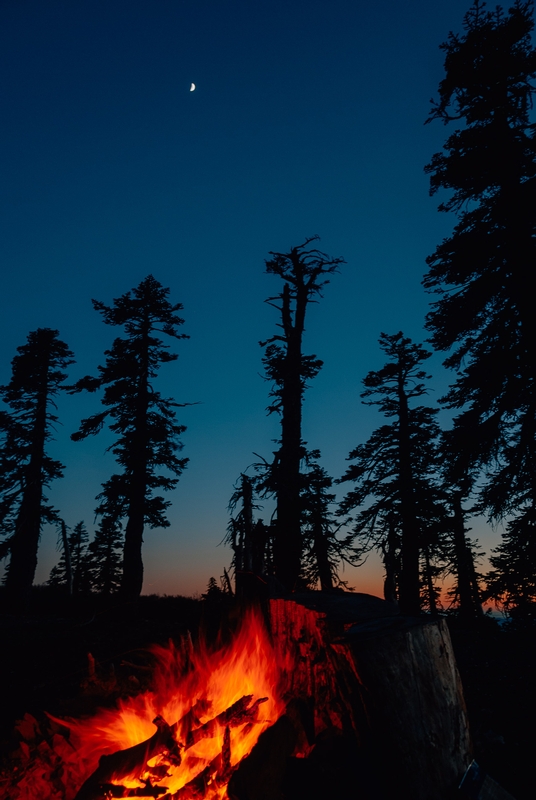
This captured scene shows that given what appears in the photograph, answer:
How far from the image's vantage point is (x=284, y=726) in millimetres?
2953

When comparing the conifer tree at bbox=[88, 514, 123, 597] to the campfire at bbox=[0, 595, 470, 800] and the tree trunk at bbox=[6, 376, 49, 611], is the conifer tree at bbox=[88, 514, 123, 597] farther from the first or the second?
the campfire at bbox=[0, 595, 470, 800]

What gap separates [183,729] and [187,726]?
1.3 inches

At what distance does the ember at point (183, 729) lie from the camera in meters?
2.84

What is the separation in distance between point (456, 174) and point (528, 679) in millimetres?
11076

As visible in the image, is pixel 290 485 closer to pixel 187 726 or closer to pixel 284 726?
Result: pixel 187 726

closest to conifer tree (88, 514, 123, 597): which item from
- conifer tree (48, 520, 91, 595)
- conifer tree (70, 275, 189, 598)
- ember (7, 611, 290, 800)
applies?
conifer tree (48, 520, 91, 595)

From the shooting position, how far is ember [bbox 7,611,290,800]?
9.31 ft

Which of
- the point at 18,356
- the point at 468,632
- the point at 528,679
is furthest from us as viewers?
the point at 18,356

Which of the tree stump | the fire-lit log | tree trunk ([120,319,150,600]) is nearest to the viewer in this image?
the tree stump

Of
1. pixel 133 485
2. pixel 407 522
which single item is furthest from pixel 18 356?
pixel 407 522

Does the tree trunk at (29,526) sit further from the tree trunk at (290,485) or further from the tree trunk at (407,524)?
the tree trunk at (407,524)

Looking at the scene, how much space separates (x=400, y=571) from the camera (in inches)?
766

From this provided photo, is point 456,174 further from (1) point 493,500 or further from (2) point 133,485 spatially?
(2) point 133,485

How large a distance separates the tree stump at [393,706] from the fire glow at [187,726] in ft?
1.38
